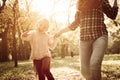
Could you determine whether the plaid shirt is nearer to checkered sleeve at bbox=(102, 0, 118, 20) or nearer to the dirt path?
checkered sleeve at bbox=(102, 0, 118, 20)

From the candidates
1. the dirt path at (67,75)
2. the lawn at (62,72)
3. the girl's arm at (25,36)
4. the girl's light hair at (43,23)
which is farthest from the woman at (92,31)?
the dirt path at (67,75)

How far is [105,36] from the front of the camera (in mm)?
5129

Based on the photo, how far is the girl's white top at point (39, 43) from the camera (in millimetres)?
7703

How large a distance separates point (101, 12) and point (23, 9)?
34248 millimetres

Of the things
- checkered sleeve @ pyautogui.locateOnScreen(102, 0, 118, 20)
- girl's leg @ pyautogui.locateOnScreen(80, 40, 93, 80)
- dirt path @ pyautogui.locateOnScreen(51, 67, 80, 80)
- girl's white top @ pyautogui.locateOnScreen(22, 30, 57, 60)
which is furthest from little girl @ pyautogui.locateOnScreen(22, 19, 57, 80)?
dirt path @ pyautogui.locateOnScreen(51, 67, 80, 80)

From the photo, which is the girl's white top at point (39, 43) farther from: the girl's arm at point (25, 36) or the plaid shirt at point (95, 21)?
the plaid shirt at point (95, 21)

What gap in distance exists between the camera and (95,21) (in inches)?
207

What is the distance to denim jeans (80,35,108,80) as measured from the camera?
16.3 ft

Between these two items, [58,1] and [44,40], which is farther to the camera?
[58,1]

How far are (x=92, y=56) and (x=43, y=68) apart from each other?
2.69 m

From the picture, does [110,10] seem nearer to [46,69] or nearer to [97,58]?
[97,58]

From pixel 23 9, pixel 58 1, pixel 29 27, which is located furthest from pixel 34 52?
pixel 29 27

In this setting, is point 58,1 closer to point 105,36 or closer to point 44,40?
point 44,40

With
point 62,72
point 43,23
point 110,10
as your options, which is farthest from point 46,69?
point 62,72
